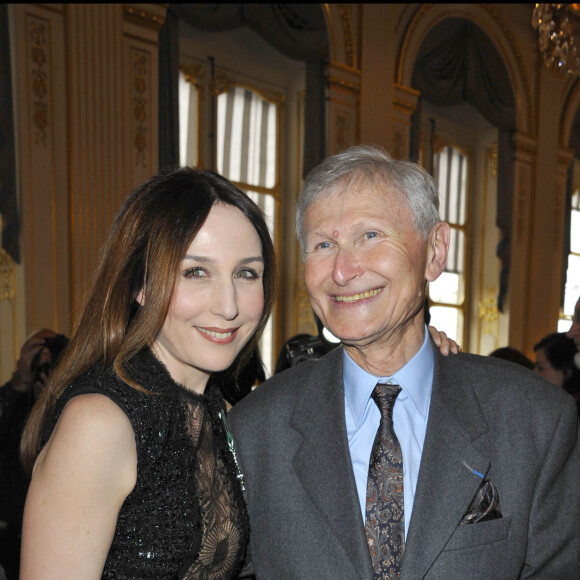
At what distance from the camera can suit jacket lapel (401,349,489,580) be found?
58.6 inches

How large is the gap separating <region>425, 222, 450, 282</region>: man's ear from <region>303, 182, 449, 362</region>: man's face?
9 cm

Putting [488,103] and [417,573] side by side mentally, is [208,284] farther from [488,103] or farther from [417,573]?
[488,103]

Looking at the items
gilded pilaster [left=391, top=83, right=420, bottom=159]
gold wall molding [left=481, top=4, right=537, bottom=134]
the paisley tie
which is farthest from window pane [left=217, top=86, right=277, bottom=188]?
the paisley tie

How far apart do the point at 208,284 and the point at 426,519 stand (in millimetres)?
813

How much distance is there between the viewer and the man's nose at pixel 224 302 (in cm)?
171

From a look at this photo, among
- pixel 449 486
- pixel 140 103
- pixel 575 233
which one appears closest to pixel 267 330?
pixel 140 103

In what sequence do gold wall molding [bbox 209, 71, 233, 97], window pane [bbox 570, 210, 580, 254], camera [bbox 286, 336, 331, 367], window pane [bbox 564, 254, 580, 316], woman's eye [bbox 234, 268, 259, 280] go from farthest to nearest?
window pane [bbox 570, 210, 580, 254] → window pane [bbox 564, 254, 580, 316] → gold wall molding [bbox 209, 71, 233, 97] → camera [bbox 286, 336, 331, 367] → woman's eye [bbox 234, 268, 259, 280]

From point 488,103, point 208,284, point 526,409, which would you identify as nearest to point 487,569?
point 526,409

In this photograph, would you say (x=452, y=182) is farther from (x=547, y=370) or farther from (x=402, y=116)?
(x=547, y=370)

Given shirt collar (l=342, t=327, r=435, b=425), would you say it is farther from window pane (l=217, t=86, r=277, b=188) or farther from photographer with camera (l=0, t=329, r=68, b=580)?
window pane (l=217, t=86, r=277, b=188)

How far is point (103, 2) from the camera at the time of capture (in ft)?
18.2

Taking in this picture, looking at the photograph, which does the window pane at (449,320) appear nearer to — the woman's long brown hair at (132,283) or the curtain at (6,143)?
the curtain at (6,143)

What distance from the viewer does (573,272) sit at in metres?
11.7

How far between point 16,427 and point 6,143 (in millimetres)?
2850
